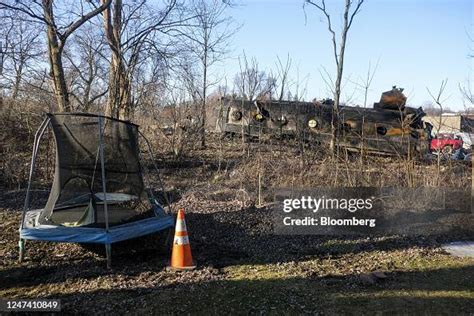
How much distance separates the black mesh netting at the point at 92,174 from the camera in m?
6.30

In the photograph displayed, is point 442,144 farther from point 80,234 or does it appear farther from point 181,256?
point 80,234

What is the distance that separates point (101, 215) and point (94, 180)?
56 centimetres

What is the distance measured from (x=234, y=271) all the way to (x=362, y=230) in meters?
2.80

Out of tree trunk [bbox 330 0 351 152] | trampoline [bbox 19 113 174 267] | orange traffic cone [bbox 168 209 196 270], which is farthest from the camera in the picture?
tree trunk [bbox 330 0 351 152]

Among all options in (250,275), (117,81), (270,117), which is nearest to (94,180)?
(250,275)

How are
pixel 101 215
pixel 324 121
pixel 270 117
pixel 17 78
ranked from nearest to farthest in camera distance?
pixel 101 215 < pixel 324 121 < pixel 270 117 < pixel 17 78

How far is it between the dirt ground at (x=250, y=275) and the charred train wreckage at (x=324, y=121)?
192 inches

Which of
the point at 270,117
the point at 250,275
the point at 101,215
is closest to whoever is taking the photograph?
the point at 250,275

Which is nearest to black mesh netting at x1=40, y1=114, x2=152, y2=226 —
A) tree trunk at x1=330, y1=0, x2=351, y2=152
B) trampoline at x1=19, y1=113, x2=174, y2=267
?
trampoline at x1=19, y1=113, x2=174, y2=267

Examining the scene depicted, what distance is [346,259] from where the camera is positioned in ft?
18.5

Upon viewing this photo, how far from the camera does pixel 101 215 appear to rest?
6.51m

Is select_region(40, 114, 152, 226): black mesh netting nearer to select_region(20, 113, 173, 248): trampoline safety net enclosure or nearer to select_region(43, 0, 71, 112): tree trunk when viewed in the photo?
select_region(20, 113, 173, 248): trampoline safety net enclosure

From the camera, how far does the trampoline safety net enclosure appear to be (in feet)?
19.9

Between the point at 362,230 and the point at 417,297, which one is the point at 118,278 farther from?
the point at 362,230
